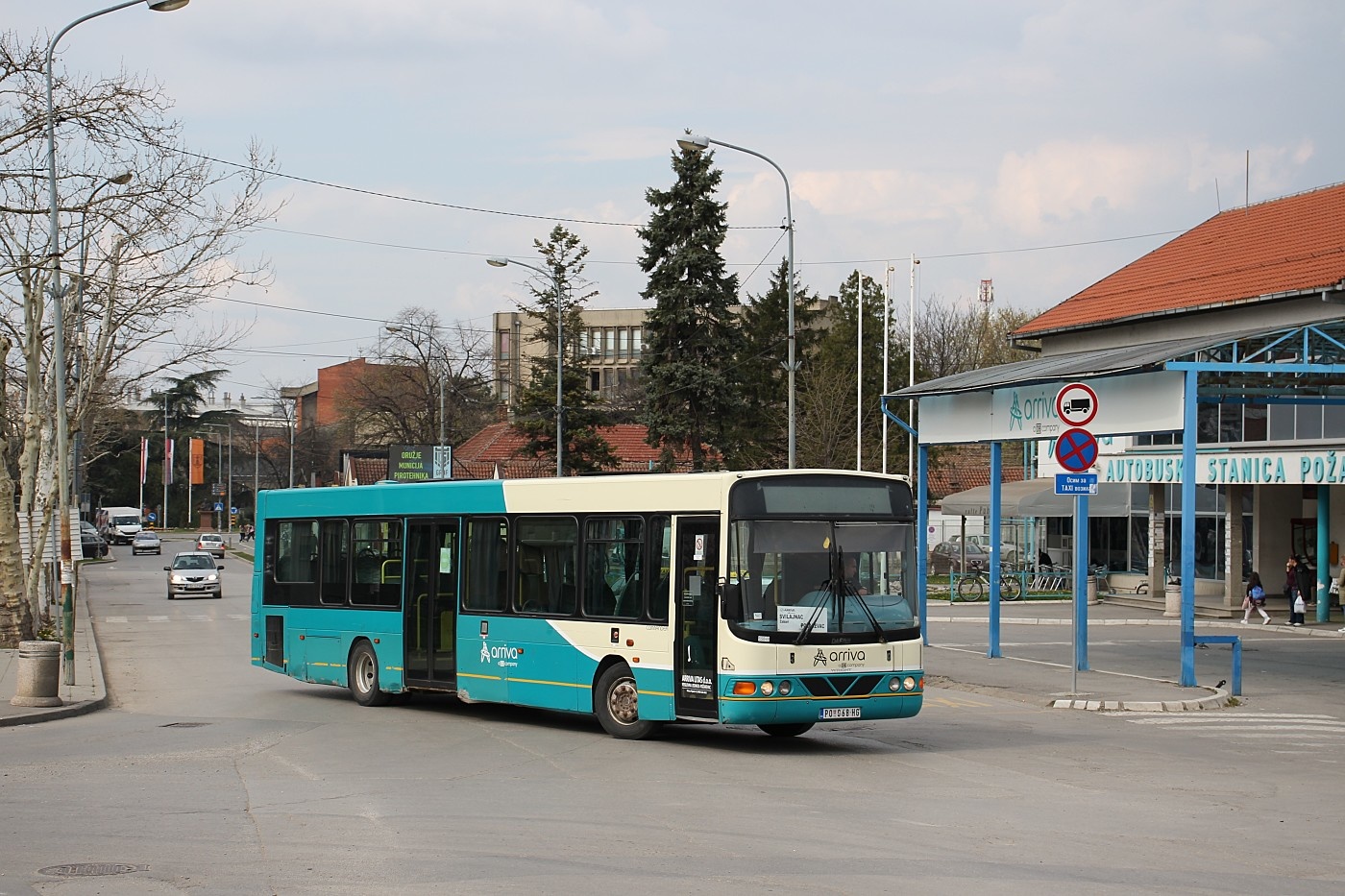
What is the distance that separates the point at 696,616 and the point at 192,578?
39395 millimetres

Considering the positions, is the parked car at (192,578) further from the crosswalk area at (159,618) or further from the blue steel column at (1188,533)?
the blue steel column at (1188,533)

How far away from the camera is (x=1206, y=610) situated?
41.2 metres

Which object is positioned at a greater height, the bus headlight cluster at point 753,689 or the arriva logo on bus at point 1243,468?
the arriva logo on bus at point 1243,468

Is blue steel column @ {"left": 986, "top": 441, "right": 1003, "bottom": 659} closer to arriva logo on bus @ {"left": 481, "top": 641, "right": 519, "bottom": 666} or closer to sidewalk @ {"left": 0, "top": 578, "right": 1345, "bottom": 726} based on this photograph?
sidewalk @ {"left": 0, "top": 578, "right": 1345, "bottom": 726}

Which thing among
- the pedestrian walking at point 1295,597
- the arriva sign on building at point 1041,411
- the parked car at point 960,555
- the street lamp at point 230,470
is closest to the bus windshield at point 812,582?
the arriva sign on building at point 1041,411

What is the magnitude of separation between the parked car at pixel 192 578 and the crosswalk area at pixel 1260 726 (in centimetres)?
3807

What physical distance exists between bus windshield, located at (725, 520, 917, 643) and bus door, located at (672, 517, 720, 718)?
11.4 inches

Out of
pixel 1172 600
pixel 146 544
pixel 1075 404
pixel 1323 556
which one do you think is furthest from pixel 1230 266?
pixel 146 544

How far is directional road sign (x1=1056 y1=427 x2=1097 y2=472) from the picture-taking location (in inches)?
741

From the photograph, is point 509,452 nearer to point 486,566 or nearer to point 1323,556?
point 1323,556

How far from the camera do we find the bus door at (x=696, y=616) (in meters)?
14.1

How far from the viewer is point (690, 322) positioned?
57406mm

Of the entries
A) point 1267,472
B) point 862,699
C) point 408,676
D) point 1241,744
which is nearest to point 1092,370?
point 1241,744

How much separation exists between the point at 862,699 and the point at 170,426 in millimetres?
124479
